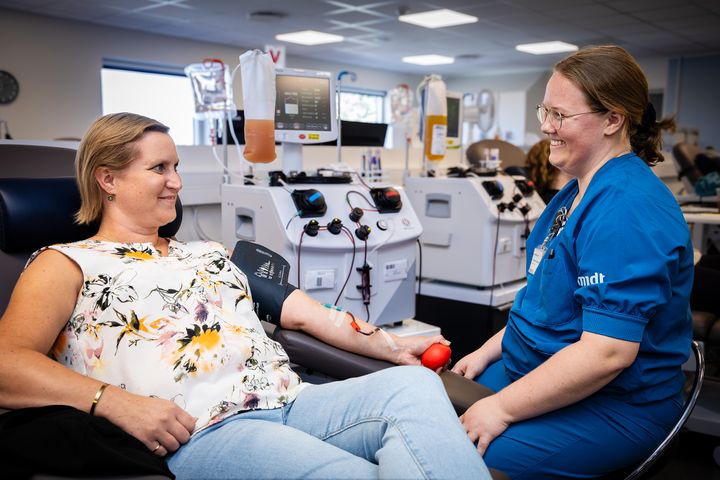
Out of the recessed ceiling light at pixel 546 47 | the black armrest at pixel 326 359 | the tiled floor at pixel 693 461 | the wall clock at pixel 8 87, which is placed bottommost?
the tiled floor at pixel 693 461

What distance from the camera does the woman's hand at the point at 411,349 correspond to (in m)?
1.52

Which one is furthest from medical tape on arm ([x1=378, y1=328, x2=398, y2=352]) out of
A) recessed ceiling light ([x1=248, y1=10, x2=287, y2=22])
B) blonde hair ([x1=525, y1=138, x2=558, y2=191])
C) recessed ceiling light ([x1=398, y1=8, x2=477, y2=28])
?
A: recessed ceiling light ([x1=248, y1=10, x2=287, y2=22])

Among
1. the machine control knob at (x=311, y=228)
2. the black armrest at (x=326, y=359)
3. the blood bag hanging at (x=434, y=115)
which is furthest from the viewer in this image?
the blood bag hanging at (x=434, y=115)

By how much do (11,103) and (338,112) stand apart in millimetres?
5870

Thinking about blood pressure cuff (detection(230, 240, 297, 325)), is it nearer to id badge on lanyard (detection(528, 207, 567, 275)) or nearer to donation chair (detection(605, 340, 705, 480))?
id badge on lanyard (detection(528, 207, 567, 275))

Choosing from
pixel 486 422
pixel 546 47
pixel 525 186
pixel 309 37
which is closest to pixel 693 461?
pixel 525 186

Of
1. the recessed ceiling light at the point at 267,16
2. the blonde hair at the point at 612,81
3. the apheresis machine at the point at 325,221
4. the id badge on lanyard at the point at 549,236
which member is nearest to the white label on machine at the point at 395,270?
the apheresis machine at the point at 325,221

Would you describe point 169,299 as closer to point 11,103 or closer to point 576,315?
point 576,315

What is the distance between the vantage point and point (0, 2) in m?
6.47

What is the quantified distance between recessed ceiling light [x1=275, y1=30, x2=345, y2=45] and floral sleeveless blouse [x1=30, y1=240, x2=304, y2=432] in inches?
286

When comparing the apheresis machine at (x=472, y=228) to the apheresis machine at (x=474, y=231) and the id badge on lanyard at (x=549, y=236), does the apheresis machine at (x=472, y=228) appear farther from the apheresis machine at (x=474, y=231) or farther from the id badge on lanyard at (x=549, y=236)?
the id badge on lanyard at (x=549, y=236)

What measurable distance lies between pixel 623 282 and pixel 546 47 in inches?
349

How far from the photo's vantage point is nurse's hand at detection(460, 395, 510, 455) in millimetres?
1223

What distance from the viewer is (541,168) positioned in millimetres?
3113
